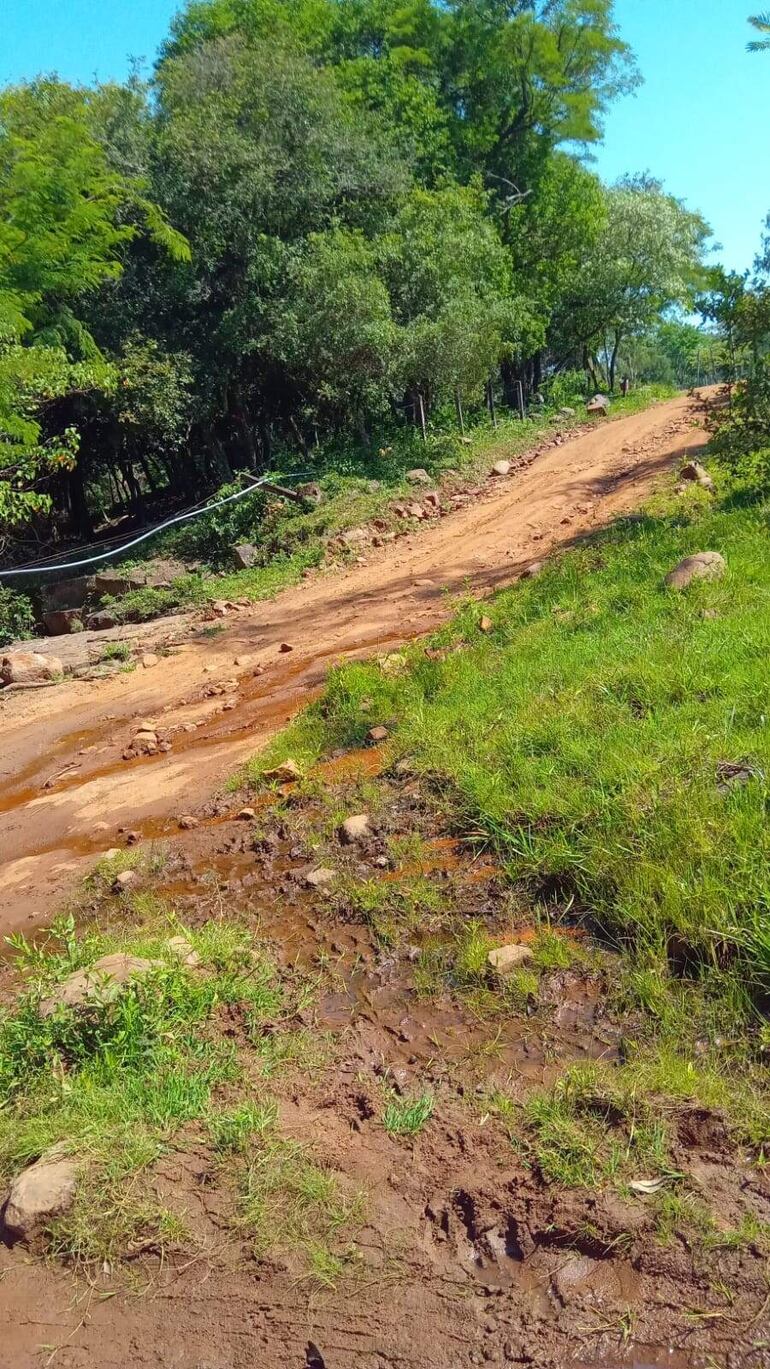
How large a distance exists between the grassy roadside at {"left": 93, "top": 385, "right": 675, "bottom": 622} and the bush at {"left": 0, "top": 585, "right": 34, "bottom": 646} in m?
1.26

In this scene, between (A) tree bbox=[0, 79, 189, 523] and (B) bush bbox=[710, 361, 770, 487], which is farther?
(A) tree bbox=[0, 79, 189, 523]

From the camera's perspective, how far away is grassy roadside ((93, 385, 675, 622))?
39.2ft

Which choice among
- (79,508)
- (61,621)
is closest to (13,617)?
(61,621)

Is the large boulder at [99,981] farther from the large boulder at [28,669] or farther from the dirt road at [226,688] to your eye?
the large boulder at [28,669]

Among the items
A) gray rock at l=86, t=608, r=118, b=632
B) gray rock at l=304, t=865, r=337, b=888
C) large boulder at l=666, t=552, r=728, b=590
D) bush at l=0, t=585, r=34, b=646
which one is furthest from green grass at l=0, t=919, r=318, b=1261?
bush at l=0, t=585, r=34, b=646

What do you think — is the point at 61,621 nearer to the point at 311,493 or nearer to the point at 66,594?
the point at 66,594

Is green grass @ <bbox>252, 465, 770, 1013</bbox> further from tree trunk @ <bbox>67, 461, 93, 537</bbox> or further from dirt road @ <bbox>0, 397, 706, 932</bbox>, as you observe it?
tree trunk @ <bbox>67, 461, 93, 537</bbox>

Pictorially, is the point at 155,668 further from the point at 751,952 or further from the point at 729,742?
the point at 751,952

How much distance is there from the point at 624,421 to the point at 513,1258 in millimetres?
18561

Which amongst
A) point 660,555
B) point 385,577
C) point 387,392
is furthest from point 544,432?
point 660,555

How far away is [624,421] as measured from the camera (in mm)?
18688

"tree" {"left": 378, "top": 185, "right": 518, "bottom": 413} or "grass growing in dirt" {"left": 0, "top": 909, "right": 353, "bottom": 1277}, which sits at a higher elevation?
"tree" {"left": 378, "top": 185, "right": 518, "bottom": 413}

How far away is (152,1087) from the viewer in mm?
2961

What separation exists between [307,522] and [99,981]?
10.8m
